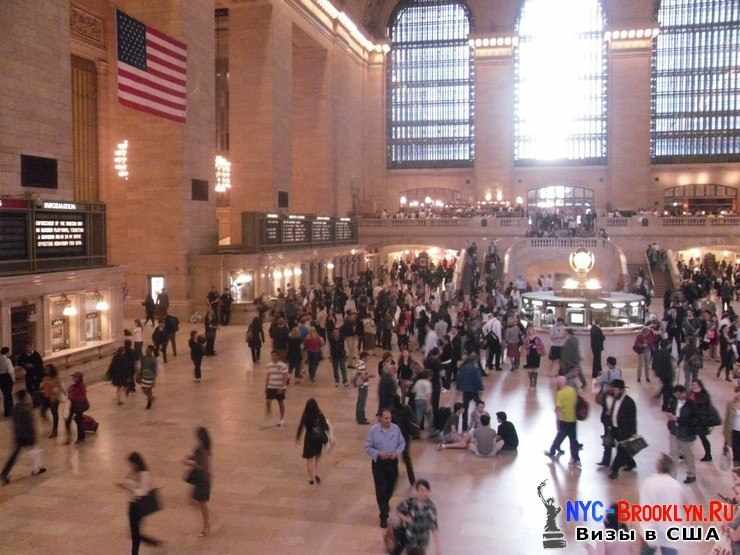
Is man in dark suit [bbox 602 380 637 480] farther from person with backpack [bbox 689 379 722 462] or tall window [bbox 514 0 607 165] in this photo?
tall window [bbox 514 0 607 165]

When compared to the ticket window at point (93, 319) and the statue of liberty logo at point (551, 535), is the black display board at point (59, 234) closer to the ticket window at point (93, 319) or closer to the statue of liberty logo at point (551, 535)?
the ticket window at point (93, 319)

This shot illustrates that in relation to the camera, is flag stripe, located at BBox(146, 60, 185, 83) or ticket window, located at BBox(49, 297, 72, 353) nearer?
ticket window, located at BBox(49, 297, 72, 353)

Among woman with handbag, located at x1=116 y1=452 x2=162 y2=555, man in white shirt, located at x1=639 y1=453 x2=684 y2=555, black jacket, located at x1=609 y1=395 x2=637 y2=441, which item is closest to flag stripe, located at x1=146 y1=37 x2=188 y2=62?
woman with handbag, located at x1=116 y1=452 x2=162 y2=555

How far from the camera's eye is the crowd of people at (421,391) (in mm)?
7059

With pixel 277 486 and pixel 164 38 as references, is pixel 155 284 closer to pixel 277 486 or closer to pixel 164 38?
pixel 164 38

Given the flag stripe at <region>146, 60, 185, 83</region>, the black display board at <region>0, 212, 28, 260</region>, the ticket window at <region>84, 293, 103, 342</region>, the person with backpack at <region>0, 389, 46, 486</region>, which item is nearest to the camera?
the person with backpack at <region>0, 389, 46, 486</region>

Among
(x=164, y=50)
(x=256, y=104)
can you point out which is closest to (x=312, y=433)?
(x=164, y=50)

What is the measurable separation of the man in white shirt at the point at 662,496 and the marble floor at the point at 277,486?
1.31ft

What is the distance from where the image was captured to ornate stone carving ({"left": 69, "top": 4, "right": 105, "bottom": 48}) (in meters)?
25.1

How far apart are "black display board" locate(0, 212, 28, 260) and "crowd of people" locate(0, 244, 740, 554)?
2.44 metres

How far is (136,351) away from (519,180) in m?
39.0

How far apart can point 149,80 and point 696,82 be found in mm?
41375

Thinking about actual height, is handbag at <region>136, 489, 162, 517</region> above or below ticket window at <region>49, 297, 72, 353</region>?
below

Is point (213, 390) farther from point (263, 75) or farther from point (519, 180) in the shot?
point (519, 180)
